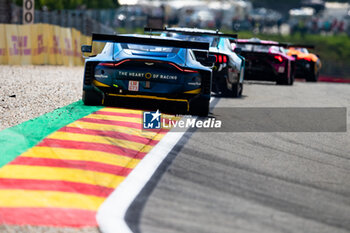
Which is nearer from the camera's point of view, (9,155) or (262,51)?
(9,155)

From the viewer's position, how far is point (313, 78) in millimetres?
25453

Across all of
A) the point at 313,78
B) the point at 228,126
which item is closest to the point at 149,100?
the point at 228,126

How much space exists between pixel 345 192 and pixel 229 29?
46922 millimetres

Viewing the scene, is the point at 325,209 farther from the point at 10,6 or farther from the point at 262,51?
the point at 10,6

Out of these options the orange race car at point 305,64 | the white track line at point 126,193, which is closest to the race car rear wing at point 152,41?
the white track line at point 126,193

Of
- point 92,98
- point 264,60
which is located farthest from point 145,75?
point 264,60

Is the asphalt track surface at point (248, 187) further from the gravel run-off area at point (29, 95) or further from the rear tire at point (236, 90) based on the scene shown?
the rear tire at point (236, 90)

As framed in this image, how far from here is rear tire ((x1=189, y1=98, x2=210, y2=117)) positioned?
10203 millimetres

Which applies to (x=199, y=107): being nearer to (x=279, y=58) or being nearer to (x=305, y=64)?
(x=279, y=58)

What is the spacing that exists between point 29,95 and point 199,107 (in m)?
3.17

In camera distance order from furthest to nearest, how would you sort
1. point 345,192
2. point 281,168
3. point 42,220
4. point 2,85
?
1. point 2,85
2. point 281,168
3. point 345,192
4. point 42,220

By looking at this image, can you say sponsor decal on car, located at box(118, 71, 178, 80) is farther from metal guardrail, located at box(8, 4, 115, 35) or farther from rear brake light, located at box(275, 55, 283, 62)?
metal guardrail, located at box(8, 4, 115, 35)

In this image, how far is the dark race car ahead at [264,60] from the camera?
731 inches

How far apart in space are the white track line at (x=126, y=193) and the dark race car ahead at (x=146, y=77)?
226 centimetres
